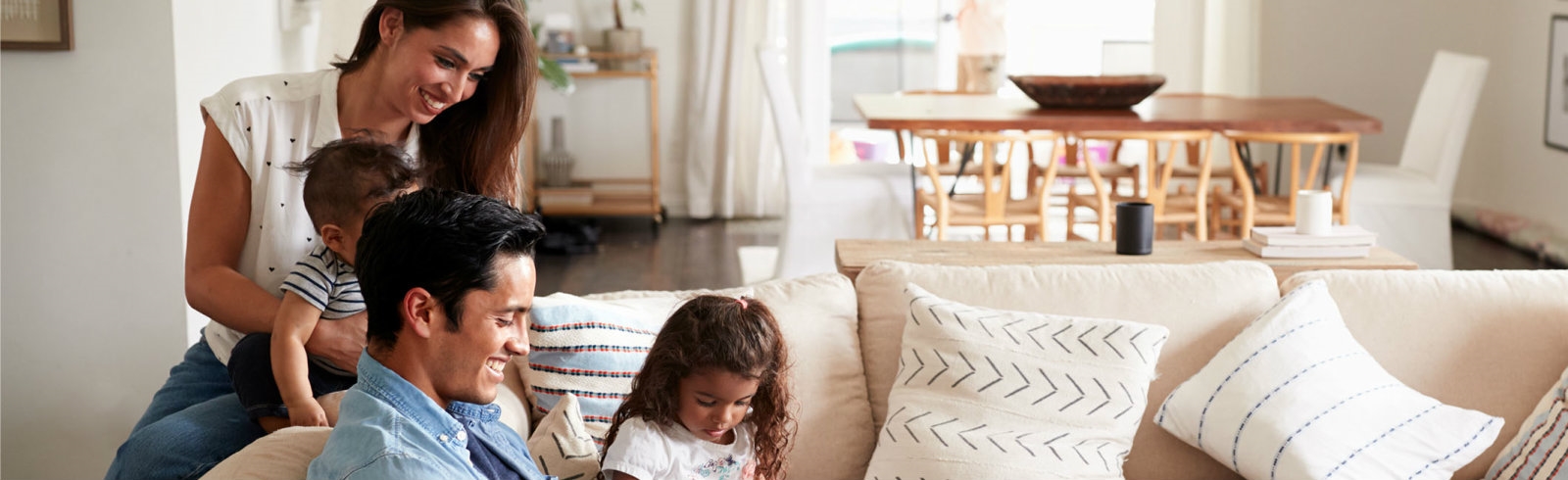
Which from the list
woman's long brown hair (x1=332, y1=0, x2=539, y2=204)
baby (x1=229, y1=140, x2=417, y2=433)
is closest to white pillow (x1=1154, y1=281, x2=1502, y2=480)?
woman's long brown hair (x1=332, y1=0, x2=539, y2=204)

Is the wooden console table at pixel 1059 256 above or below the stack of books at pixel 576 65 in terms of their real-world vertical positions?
below

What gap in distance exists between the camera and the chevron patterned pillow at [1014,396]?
2.36 m

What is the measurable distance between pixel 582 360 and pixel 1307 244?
1650 millimetres

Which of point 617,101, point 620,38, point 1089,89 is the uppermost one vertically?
point 620,38

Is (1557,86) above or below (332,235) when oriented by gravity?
above

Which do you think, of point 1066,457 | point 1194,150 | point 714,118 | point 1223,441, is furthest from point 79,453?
point 1194,150

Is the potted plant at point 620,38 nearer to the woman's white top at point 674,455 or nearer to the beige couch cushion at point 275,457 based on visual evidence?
the woman's white top at point 674,455

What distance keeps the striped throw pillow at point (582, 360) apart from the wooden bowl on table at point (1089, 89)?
3.34 metres

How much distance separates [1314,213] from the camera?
3053 mm

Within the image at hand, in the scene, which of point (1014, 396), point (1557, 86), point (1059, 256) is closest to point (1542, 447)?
point (1014, 396)

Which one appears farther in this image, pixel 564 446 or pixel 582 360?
pixel 582 360

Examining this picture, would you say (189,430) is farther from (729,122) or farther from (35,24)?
(729,122)

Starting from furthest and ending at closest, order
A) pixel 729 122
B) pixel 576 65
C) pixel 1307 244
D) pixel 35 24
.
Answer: pixel 729 122, pixel 576 65, pixel 1307 244, pixel 35 24

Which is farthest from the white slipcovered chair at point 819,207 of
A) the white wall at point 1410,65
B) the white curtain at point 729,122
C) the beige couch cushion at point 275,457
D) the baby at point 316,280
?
the beige couch cushion at point 275,457
